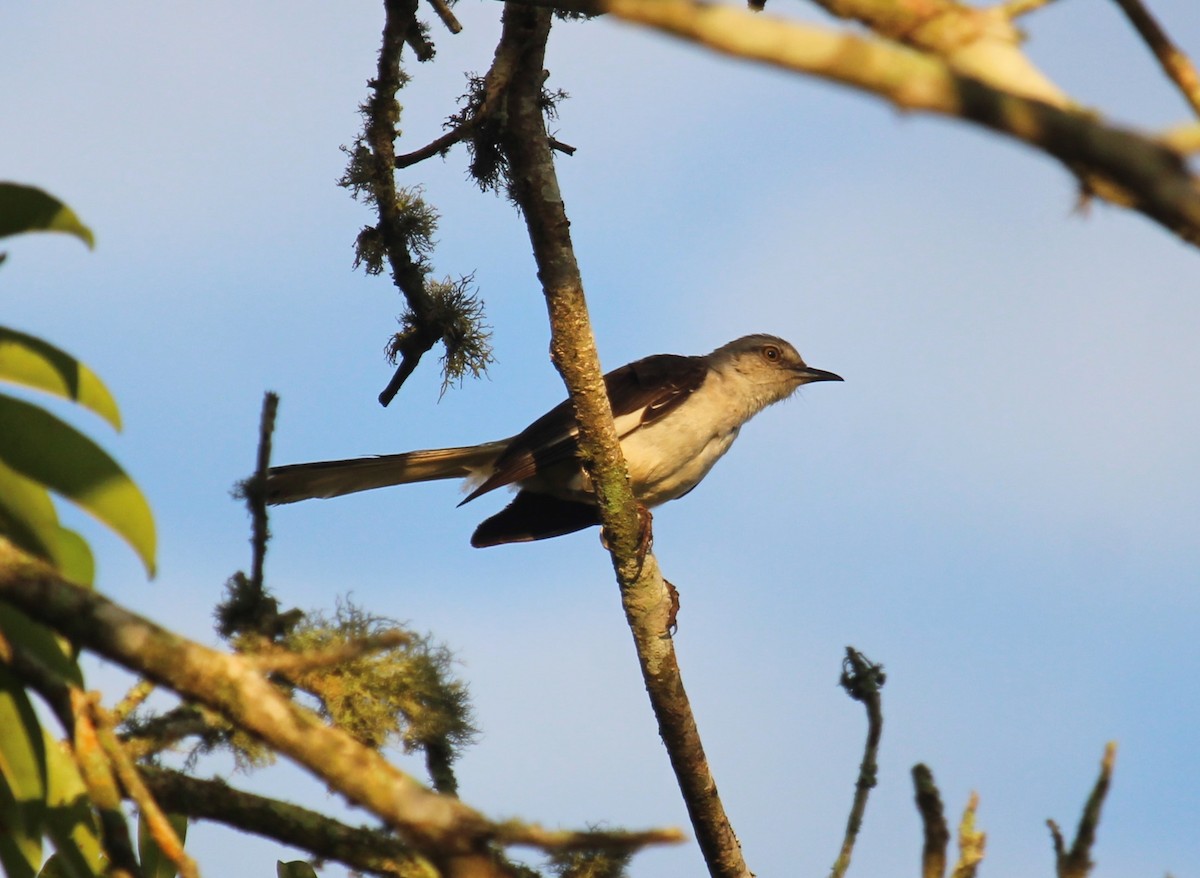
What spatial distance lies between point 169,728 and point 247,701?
45.3 inches

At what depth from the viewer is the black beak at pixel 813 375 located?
8.87 m

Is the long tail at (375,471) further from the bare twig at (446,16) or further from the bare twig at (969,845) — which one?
the bare twig at (969,845)

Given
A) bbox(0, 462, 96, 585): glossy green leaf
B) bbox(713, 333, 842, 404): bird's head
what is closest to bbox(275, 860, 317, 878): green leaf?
bbox(0, 462, 96, 585): glossy green leaf

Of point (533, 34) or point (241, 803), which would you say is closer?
point (241, 803)

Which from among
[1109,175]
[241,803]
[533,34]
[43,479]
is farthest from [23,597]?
[533,34]

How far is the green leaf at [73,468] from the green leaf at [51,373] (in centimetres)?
6

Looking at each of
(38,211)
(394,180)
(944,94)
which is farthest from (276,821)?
(394,180)

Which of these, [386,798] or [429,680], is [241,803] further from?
[386,798]

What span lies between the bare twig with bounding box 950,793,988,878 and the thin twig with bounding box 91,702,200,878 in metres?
1.40

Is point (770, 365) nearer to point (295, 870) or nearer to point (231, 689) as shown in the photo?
point (295, 870)

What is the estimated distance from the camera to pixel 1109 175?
4.11 ft

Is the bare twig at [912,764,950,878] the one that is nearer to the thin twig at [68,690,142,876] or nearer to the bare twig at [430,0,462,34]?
the thin twig at [68,690,142,876]

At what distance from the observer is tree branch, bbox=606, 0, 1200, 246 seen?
123cm

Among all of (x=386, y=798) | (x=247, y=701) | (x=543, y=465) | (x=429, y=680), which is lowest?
(x=386, y=798)
